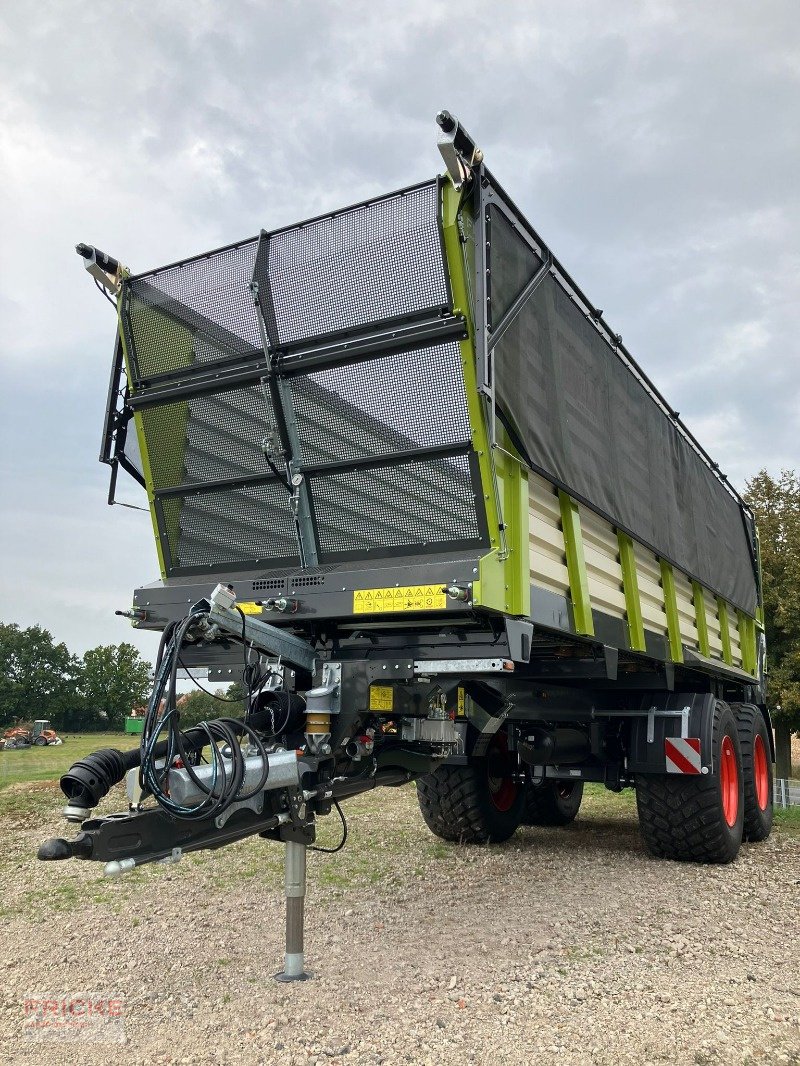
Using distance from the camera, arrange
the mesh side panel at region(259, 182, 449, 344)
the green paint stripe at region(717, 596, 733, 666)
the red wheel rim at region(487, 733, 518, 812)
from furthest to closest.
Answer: the green paint stripe at region(717, 596, 733, 666) < the red wheel rim at region(487, 733, 518, 812) < the mesh side panel at region(259, 182, 449, 344)

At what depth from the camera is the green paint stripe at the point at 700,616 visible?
7.54 metres

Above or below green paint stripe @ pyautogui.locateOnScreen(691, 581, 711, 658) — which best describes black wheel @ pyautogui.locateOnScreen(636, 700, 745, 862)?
below

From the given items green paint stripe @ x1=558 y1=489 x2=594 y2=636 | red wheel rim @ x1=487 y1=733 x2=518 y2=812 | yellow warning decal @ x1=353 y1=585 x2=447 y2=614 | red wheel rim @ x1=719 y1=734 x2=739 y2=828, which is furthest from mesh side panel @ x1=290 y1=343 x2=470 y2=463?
red wheel rim @ x1=719 y1=734 x2=739 y2=828

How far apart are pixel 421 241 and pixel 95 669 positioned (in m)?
56.4

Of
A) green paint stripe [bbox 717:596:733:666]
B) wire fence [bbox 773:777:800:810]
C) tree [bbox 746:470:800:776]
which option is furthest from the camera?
tree [bbox 746:470:800:776]

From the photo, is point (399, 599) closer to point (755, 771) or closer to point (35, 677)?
point (755, 771)

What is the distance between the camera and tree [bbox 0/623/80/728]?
54.3m

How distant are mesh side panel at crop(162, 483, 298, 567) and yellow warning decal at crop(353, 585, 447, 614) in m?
0.69

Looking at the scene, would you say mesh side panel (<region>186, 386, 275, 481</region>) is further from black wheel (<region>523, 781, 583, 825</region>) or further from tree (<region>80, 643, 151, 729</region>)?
tree (<region>80, 643, 151, 729</region>)

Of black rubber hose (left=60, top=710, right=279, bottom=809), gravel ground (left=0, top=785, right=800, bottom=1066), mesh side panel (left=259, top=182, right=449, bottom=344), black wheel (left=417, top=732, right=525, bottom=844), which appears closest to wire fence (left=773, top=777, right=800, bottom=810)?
gravel ground (left=0, top=785, right=800, bottom=1066)

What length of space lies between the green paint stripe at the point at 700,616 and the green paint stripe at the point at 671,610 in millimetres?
872

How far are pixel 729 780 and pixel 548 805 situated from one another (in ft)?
6.61

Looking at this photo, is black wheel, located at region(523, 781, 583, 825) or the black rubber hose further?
black wheel, located at region(523, 781, 583, 825)

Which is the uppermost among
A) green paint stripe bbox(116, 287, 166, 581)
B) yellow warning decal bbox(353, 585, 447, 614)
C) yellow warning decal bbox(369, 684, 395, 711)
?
green paint stripe bbox(116, 287, 166, 581)
